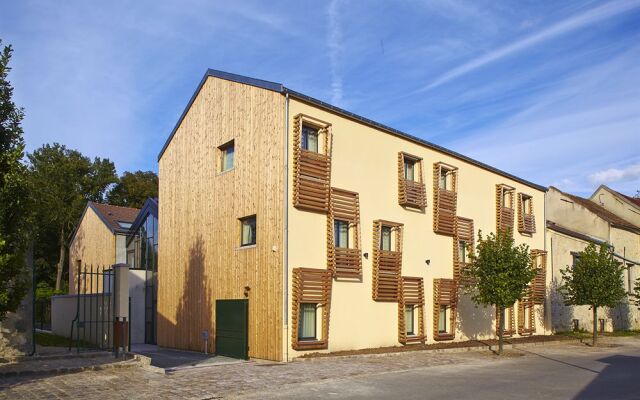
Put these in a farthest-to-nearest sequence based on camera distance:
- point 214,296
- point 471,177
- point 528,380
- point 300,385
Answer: point 471,177
point 214,296
point 528,380
point 300,385

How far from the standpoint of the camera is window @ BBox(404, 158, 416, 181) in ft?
76.7

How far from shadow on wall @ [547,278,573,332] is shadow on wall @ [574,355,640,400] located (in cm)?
1273

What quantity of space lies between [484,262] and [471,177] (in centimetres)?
611

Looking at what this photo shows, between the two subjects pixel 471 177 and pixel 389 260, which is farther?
pixel 471 177

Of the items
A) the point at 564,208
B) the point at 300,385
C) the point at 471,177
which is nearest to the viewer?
the point at 300,385

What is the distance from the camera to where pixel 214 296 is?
68.4 feet

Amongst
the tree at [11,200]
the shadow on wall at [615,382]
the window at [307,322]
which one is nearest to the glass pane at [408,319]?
the window at [307,322]

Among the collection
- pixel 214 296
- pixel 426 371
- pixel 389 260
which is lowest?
pixel 426 371

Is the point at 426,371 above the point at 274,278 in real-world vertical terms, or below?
below

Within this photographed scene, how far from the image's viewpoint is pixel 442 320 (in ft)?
79.3

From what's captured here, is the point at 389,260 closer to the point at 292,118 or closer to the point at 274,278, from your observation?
the point at 274,278

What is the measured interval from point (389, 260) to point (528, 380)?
778 cm

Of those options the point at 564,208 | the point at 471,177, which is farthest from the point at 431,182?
the point at 564,208

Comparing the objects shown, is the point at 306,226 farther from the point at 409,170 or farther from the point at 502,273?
the point at 502,273
